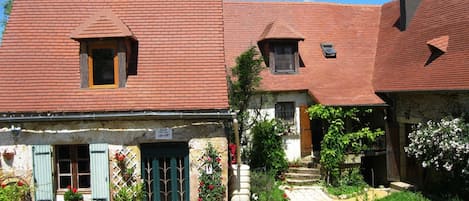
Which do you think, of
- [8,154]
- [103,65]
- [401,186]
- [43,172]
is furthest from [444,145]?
[8,154]

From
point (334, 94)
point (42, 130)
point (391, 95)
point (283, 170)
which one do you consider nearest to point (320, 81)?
point (334, 94)

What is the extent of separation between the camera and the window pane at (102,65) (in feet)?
32.0

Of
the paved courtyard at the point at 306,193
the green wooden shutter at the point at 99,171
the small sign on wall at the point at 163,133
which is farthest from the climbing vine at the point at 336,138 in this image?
the green wooden shutter at the point at 99,171

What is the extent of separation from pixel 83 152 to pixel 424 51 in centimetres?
1033

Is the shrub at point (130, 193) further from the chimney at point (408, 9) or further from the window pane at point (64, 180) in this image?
the chimney at point (408, 9)

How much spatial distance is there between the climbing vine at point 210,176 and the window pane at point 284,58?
6.38 metres

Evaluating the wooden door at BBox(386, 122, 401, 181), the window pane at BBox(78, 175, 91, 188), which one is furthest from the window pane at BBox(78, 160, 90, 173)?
the wooden door at BBox(386, 122, 401, 181)

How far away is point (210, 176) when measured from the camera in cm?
940

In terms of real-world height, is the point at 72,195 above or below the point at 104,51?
below

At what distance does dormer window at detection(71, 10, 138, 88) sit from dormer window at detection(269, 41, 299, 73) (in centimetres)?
627

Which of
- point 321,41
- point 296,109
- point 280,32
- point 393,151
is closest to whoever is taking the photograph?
point 393,151

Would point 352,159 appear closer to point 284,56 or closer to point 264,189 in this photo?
point 264,189

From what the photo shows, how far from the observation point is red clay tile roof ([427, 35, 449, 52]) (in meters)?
Result: 12.4

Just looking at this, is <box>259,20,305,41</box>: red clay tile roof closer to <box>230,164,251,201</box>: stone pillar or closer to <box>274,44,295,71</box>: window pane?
<box>274,44,295,71</box>: window pane
